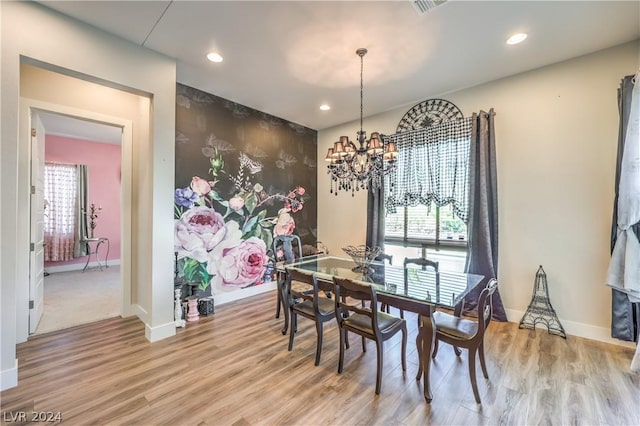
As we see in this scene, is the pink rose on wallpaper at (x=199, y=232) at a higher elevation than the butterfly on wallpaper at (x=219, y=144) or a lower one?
lower

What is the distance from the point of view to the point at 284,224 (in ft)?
16.1

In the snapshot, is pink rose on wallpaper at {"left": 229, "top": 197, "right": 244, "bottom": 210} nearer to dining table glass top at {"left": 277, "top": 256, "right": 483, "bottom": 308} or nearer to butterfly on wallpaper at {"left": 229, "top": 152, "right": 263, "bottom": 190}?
butterfly on wallpaper at {"left": 229, "top": 152, "right": 263, "bottom": 190}

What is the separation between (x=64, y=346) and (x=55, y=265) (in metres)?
4.61

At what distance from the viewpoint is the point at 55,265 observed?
234 inches

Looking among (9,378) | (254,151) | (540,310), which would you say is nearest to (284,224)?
(254,151)

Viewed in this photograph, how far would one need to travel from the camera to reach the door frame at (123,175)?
2.79 meters

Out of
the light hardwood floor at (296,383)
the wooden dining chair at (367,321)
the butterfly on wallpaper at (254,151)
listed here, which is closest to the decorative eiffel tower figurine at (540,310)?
the light hardwood floor at (296,383)

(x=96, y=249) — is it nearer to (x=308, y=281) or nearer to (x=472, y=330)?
(x=308, y=281)

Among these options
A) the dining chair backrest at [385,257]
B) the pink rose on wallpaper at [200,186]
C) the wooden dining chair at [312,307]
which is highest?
the pink rose on wallpaper at [200,186]

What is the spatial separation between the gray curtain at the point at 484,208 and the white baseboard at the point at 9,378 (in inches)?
178

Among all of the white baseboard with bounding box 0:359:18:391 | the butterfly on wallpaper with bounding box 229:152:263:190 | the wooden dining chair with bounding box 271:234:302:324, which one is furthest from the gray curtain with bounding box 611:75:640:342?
the white baseboard with bounding box 0:359:18:391

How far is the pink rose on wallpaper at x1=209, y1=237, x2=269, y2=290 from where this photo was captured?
3.98 m

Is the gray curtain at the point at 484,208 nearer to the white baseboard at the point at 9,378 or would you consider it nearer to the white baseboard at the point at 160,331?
the white baseboard at the point at 160,331

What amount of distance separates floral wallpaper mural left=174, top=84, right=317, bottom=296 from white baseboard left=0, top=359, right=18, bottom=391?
165cm
